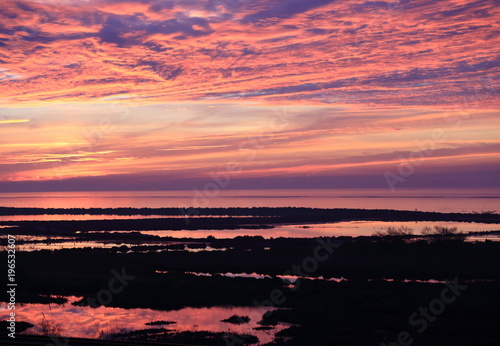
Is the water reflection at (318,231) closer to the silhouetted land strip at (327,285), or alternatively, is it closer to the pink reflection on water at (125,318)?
the silhouetted land strip at (327,285)

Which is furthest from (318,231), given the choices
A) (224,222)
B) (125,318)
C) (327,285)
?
(125,318)

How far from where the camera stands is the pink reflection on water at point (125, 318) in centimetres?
1970

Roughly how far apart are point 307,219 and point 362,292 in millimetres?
60022

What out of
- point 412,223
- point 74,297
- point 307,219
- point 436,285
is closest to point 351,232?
point 412,223

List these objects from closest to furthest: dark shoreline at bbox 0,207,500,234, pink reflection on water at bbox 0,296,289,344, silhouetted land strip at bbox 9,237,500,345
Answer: silhouetted land strip at bbox 9,237,500,345 < pink reflection on water at bbox 0,296,289,344 < dark shoreline at bbox 0,207,500,234

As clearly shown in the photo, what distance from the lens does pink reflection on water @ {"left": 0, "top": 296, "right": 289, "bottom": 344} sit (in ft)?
64.6

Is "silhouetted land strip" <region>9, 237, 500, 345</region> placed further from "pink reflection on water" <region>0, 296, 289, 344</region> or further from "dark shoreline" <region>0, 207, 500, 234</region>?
"dark shoreline" <region>0, 207, 500, 234</region>

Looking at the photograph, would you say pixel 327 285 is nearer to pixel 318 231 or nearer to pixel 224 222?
pixel 318 231

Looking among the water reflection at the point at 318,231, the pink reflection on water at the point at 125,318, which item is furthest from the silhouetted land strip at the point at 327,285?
the water reflection at the point at 318,231

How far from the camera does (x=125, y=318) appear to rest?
21750 millimetres

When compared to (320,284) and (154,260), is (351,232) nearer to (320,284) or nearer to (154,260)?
(154,260)

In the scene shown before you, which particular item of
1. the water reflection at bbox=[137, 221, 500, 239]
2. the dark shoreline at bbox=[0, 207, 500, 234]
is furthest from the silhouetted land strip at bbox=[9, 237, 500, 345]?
the dark shoreline at bbox=[0, 207, 500, 234]

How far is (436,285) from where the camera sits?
1053 inches

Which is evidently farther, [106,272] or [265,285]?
[106,272]
